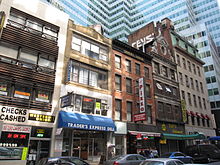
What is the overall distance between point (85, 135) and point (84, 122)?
2.23 metres

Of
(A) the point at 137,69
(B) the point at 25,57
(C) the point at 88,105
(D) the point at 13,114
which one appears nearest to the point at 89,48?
(C) the point at 88,105

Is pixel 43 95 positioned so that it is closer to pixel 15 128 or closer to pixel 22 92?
pixel 22 92

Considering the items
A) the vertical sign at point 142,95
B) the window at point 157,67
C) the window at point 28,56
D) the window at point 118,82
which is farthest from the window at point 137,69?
the window at point 28,56

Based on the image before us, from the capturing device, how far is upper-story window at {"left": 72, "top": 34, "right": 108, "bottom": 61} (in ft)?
69.0

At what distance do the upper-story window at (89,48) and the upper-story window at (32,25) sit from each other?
2425 mm

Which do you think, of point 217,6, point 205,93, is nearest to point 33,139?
point 205,93

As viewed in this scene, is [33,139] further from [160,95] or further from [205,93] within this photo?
[205,93]

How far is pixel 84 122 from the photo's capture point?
17.6 meters

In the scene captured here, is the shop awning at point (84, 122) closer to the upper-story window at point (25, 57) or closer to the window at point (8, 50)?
the upper-story window at point (25, 57)

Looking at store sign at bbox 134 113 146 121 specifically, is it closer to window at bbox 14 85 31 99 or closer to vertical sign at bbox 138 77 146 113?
vertical sign at bbox 138 77 146 113

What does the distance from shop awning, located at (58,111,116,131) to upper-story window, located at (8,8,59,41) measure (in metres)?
7.92

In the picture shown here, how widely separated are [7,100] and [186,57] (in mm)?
33889

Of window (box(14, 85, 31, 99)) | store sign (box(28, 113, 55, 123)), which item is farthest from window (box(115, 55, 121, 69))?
window (box(14, 85, 31, 99))

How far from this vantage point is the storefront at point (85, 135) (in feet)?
55.7
